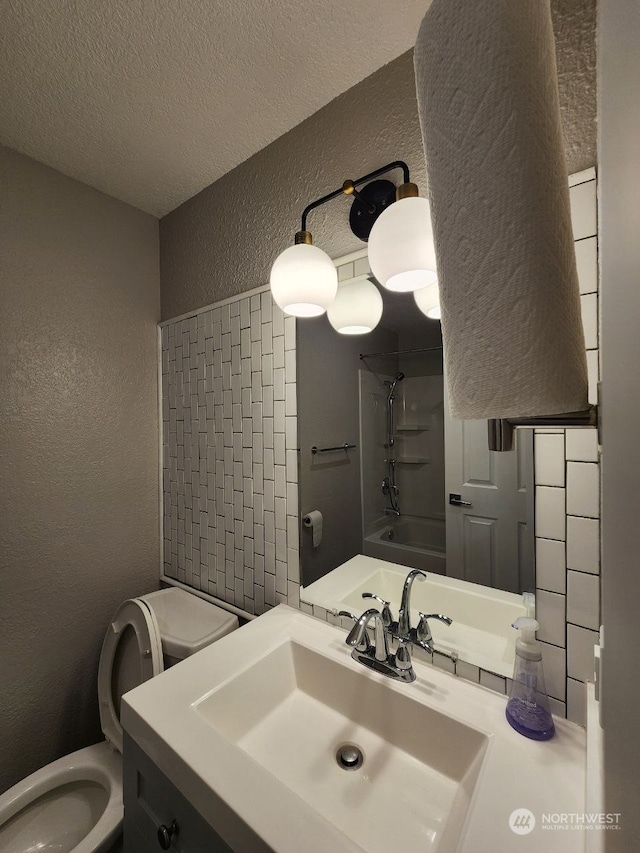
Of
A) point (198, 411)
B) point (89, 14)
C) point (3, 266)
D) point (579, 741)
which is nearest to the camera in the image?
point (579, 741)

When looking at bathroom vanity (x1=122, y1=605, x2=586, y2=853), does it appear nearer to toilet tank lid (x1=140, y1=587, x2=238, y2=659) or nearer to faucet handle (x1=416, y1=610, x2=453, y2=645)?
faucet handle (x1=416, y1=610, x2=453, y2=645)

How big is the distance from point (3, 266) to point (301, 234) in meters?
1.01

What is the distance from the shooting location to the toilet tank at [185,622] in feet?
3.41

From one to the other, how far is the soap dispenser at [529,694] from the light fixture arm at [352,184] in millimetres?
968

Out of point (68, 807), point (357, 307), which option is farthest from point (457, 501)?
point (68, 807)

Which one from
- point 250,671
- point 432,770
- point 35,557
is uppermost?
point 35,557

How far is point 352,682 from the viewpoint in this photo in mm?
798

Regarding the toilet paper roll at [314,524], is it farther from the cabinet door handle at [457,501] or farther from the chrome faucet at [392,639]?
the cabinet door handle at [457,501]

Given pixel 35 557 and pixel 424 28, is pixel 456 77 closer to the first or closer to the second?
pixel 424 28

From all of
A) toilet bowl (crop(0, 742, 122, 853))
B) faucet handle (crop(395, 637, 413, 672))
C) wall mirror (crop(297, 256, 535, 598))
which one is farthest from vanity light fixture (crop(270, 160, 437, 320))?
toilet bowl (crop(0, 742, 122, 853))

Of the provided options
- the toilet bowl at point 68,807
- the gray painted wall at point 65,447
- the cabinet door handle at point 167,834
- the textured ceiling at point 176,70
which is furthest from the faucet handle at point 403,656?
the textured ceiling at point 176,70

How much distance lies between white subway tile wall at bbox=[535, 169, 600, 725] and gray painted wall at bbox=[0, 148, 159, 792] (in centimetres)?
141

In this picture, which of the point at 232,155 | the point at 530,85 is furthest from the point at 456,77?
the point at 232,155

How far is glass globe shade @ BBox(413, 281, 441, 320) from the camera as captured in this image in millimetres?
818
